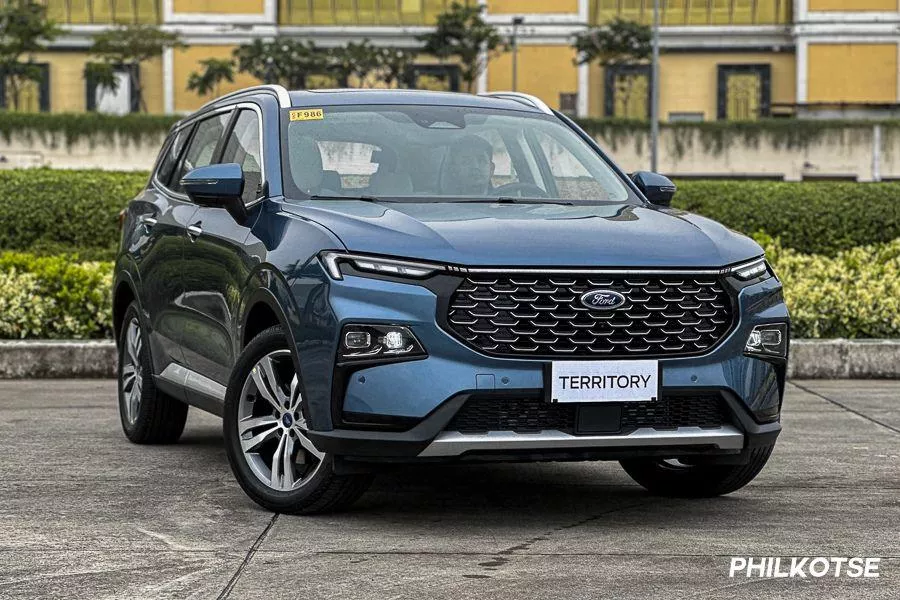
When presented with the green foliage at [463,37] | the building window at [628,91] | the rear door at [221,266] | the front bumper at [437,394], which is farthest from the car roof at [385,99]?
the building window at [628,91]

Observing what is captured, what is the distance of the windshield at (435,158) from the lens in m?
7.21

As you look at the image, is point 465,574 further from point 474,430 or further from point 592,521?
point 592,521

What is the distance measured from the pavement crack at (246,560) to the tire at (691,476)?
1.59 meters

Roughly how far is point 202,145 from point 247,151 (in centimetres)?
93

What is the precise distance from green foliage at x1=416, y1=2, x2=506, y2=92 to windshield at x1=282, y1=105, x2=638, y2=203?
56876 millimetres

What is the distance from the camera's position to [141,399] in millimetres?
8695

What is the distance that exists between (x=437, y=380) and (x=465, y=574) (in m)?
0.75

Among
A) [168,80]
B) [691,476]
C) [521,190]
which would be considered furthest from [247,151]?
[168,80]

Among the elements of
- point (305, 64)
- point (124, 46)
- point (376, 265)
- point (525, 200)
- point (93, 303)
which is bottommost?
point (93, 303)

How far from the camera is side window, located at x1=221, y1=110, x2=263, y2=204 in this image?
736cm

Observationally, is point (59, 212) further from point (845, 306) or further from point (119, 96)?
point (119, 96)

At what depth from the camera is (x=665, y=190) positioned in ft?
25.0

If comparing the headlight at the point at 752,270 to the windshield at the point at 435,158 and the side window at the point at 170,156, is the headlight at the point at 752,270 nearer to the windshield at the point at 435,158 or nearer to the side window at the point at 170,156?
the windshield at the point at 435,158

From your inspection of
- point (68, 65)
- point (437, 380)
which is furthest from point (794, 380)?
point (68, 65)
